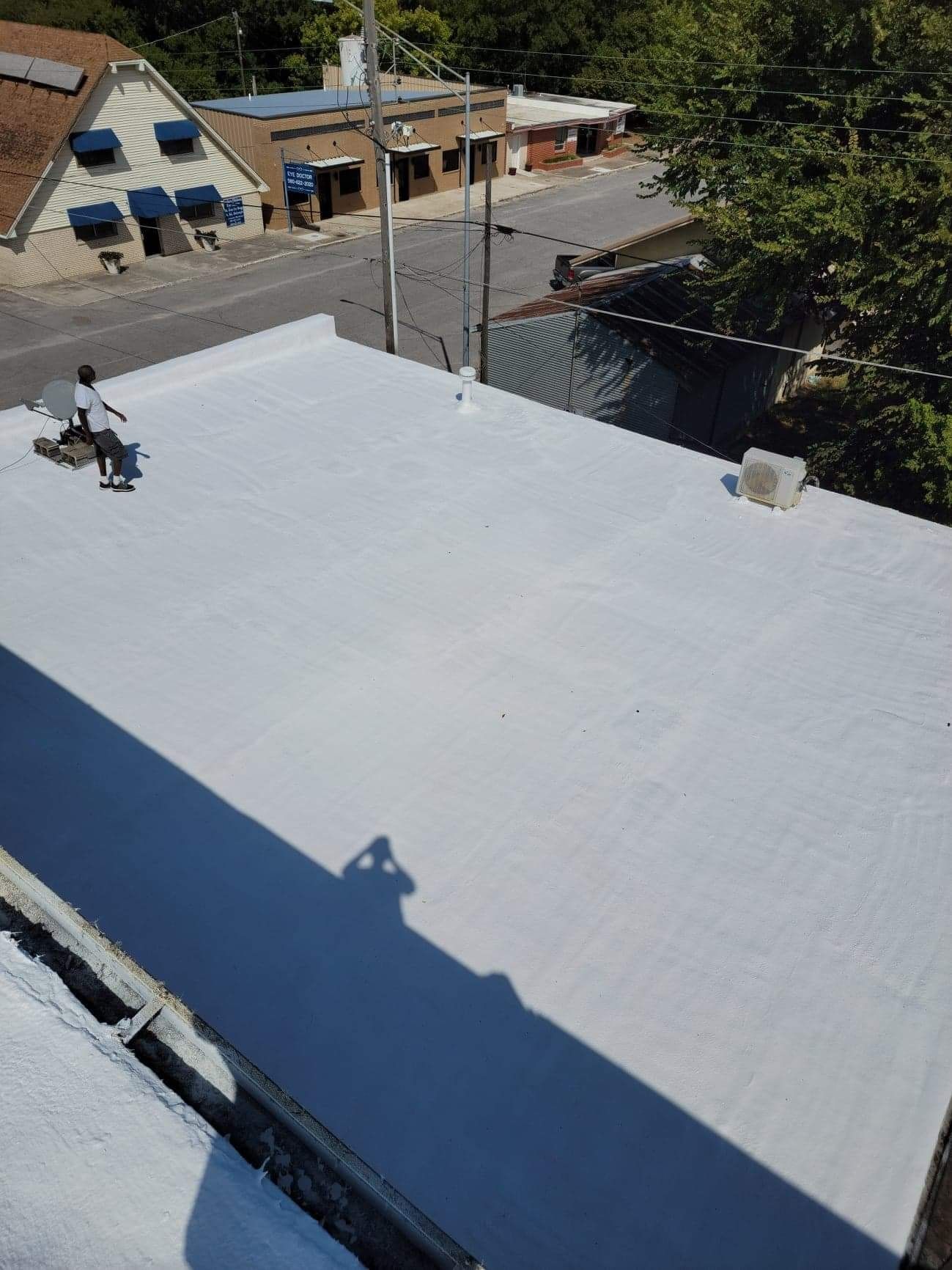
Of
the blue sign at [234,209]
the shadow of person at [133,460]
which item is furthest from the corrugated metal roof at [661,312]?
the blue sign at [234,209]

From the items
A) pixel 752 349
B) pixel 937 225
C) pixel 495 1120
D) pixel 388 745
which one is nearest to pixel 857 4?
pixel 937 225

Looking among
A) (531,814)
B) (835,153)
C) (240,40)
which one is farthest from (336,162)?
(531,814)

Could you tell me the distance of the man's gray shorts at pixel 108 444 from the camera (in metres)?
9.62

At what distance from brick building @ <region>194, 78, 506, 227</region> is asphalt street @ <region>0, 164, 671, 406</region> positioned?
3.90 m

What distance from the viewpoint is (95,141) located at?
2898cm

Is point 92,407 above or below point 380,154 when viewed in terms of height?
below

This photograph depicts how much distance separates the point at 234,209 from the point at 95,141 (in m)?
6.11

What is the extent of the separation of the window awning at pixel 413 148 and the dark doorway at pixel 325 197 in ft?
10.1

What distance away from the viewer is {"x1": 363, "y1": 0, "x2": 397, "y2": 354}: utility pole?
18.0 meters

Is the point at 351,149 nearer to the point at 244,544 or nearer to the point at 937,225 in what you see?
the point at 937,225

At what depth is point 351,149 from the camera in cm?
3681

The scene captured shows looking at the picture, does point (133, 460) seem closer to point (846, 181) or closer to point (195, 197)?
point (846, 181)

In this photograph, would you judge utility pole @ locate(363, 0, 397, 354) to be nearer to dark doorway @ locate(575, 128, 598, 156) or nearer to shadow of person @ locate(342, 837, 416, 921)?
shadow of person @ locate(342, 837, 416, 921)

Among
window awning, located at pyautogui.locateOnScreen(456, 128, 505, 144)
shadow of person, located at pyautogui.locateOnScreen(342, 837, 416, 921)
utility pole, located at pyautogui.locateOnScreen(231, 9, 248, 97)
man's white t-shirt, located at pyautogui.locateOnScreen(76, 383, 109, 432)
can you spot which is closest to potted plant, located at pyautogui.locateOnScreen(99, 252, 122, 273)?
window awning, located at pyautogui.locateOnScreen(456, 128, 505, 144)
